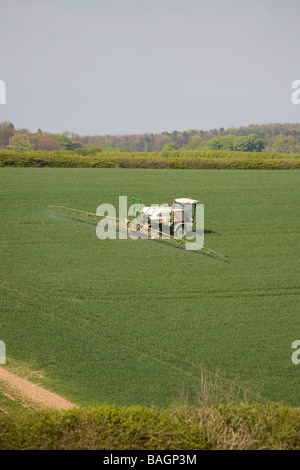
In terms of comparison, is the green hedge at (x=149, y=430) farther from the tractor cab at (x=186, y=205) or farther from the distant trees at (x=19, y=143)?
the distant trees at (x=19, y=143)

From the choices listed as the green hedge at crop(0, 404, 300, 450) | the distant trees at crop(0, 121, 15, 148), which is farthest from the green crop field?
the distant trees at crop(0, 121, 15, 148)

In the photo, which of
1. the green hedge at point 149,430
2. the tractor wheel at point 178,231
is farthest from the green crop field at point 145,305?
the green hedge at point 149,430

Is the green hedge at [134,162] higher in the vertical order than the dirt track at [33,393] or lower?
higher


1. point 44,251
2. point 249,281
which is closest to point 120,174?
point 44,251

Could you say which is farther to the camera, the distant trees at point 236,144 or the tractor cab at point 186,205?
the distant trees at point 236,144
